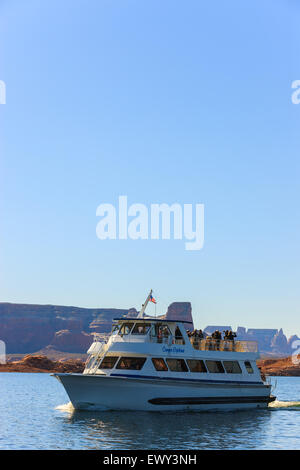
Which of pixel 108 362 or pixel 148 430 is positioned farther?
pixel 108 362

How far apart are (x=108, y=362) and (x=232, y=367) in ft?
29.9

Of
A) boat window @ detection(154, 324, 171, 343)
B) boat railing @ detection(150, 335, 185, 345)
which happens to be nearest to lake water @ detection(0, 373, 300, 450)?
boat railing @ detection(150, 335, 185, 345)

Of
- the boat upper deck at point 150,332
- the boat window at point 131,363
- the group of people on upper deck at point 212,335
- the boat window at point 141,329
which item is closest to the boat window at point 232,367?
the group of people on upper deck at point 212,335

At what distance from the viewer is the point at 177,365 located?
117 feet

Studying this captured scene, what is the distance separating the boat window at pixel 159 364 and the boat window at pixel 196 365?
6.46 feet

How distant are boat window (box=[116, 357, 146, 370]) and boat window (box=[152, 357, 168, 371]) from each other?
72 centimetres

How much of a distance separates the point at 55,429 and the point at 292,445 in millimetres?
11472

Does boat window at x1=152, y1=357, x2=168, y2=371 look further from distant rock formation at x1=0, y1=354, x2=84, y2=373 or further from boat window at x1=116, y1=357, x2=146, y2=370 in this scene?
distant rock formation at x1=0, y1=354, x2=84, y2=373

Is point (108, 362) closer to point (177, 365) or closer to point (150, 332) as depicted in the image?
point (150, 332)

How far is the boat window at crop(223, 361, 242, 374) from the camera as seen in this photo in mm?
38375

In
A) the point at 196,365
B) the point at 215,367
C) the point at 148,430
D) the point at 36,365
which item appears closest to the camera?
the point at 148,430

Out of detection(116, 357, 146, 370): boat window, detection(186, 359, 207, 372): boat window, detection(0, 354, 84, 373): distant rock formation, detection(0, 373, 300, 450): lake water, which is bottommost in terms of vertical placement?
detection(0, 354, 84, 373): distant rock formation

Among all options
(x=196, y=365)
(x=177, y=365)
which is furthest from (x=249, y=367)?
(x=177, y=365)
